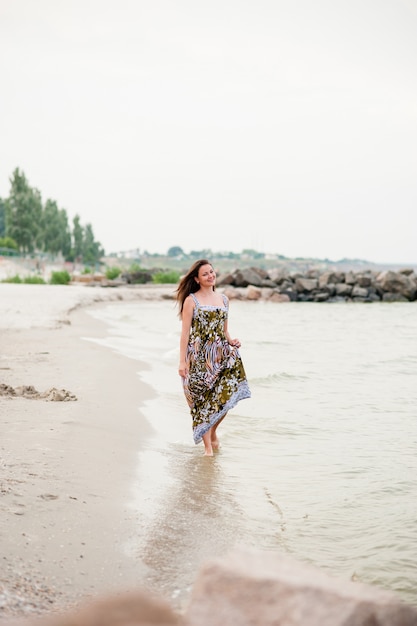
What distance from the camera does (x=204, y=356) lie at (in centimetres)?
730

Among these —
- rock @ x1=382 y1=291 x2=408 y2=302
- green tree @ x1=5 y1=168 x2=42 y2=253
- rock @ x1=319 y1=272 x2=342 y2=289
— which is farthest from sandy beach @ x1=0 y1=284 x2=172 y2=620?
green tree @ x1=5 y1=168 x2=42 y2=253

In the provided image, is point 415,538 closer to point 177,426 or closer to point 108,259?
point 177,426

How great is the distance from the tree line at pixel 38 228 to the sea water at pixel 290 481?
70.4 metres

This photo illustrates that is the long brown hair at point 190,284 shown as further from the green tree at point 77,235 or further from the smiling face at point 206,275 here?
the green tree at point 77,235

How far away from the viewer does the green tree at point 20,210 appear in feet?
263

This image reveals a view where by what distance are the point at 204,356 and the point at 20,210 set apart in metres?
76.8

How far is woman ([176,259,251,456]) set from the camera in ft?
23.7

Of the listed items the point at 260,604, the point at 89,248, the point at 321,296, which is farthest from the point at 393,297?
the point at 89,248

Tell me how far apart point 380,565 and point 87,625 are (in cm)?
295

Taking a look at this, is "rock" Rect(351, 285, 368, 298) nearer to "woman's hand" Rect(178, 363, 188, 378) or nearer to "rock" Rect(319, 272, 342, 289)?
"rock" Rect(319, 272, 342, 289)

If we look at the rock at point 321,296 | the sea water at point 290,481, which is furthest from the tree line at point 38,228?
the sea water at point 290,481

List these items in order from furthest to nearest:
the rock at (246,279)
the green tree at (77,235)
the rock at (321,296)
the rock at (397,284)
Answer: the green tree at (77,235), the rock at (397,284), the rock at (246,279), the rock at (321,296)

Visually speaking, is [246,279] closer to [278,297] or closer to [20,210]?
[278,297]

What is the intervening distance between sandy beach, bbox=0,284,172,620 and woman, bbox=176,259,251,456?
0.74m
